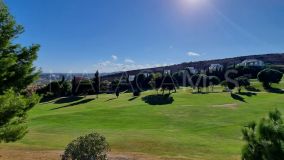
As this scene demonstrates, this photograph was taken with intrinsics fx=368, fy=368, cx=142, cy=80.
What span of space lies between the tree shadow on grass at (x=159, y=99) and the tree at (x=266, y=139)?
6832cm

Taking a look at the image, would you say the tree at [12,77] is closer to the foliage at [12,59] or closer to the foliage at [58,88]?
the foliage at [12,59]

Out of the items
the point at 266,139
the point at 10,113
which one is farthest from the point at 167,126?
the point at 266,139

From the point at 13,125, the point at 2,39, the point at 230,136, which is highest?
the point at 2,39

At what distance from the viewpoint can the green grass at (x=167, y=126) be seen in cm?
3275

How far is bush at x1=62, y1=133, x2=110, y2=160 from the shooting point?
62.2 ft

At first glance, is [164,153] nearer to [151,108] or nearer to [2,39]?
[2,39]

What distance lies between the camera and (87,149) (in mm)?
19031

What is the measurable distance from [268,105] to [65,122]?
40778 millimetres

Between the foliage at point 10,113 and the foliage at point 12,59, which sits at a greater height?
the foliage at point 12,59

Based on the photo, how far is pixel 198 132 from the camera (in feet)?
155

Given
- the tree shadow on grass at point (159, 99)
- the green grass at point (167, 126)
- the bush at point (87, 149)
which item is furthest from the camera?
the tree shadow on grass at point (159, 99)

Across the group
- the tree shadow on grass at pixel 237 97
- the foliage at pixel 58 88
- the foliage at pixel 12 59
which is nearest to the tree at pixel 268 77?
the tree shadow on grass at pixel 237 97

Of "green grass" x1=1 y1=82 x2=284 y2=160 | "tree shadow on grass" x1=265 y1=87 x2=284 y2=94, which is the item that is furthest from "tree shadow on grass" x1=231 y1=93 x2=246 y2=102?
"tree shadow on grass" x1=265 y1=87 x2=284 y2=94

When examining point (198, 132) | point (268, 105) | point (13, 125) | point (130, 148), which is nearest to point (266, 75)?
point (268, 105)
